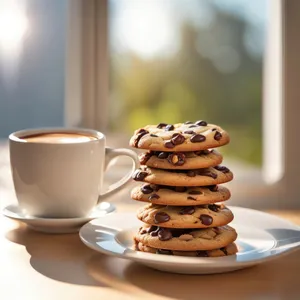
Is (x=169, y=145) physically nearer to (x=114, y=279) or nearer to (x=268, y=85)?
(x=114, y=279)

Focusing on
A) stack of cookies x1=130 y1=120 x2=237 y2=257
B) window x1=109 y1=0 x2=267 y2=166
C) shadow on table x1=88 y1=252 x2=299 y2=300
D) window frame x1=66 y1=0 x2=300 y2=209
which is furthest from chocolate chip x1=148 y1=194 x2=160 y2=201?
window x1=109 y1=0 x2=267 y2=166

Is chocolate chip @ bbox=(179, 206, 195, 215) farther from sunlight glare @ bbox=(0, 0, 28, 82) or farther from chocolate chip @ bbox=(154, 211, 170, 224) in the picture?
sunlight glare @ bbox=(0, 0, 28, 82)

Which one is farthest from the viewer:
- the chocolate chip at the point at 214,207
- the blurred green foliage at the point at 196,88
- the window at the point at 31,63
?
the blurred green foliage at the point at 196,88

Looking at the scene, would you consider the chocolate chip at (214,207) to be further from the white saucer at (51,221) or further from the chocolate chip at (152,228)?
the white saucer at (51,221)

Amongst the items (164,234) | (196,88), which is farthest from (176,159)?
(196,88)

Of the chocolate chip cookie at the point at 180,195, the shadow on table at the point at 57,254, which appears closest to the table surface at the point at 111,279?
the shadow on table at the point at 57,254

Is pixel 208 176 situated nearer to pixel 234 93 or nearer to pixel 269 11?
pixel 269 11
